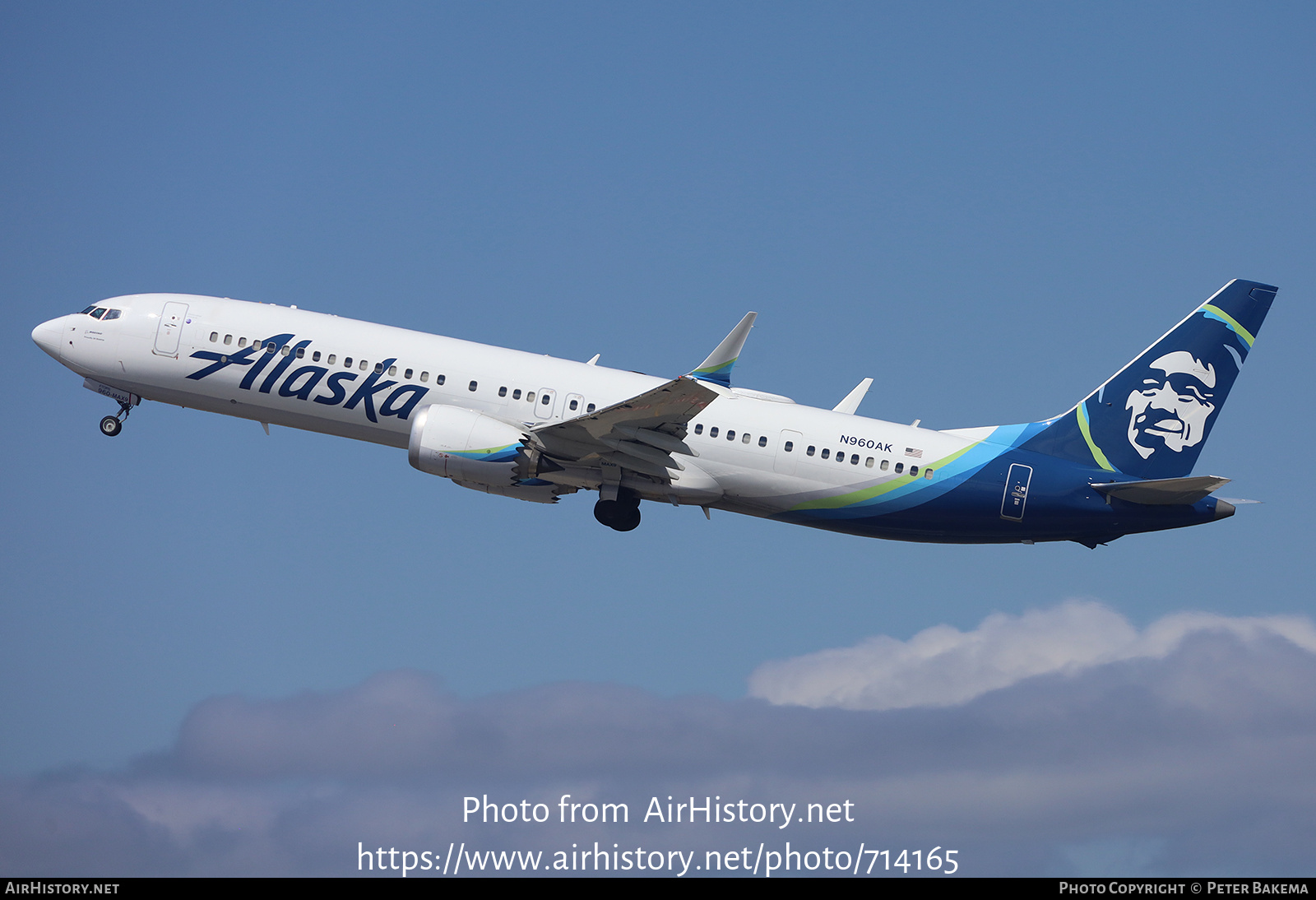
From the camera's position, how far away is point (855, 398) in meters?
44.8

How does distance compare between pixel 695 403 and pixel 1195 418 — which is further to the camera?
pixel 1195 418

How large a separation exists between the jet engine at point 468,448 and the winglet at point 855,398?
415 inches

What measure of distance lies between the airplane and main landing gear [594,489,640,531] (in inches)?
2.3

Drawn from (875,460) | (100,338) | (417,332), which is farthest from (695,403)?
(100,338)

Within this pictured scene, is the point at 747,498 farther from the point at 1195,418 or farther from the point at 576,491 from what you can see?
the point at 1195,418

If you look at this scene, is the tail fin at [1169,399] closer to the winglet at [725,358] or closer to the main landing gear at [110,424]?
the winglet at [725,358]

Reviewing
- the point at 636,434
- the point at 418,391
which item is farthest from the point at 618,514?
the point at 418,391

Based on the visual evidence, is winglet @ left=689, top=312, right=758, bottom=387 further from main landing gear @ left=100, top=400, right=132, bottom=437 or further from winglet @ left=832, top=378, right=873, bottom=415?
main landing gear @ left=100, top=400, right=132, bottom=437

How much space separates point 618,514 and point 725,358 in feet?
20.2

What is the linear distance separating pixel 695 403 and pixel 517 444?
5.82m

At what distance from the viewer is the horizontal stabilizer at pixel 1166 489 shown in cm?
3922

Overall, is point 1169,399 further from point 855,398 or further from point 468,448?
point 468,448

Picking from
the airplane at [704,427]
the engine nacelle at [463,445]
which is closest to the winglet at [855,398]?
the airplane at [704,427]
